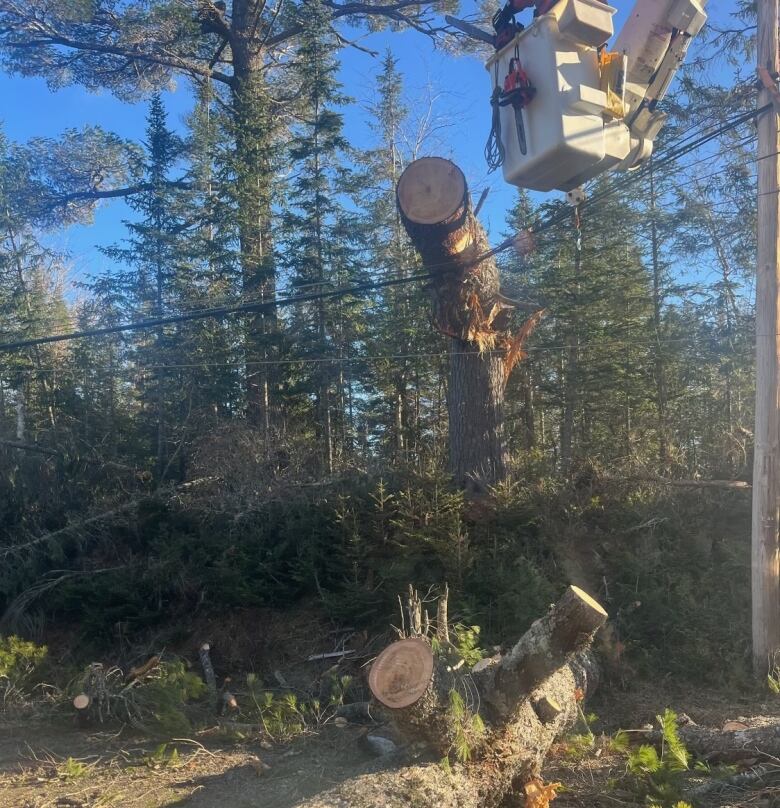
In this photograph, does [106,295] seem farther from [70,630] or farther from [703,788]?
[703,788]

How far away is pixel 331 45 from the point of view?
1647 centimetres

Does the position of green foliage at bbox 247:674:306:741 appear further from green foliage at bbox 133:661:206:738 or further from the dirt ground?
green foliage at bbox 133:661:206:738

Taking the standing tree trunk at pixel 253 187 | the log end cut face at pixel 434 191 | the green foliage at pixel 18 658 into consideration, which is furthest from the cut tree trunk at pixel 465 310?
the standing tree trunk at pixel 253 187

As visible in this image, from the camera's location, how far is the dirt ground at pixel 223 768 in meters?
4.50

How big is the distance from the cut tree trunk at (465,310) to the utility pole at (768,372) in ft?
9.61

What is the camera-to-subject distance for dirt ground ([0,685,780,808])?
14.8 ft

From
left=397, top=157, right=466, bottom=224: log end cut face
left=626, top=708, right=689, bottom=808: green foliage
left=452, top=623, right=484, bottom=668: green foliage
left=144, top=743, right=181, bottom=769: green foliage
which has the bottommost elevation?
left=144, top=743, right=181, bottom=769: green foliage

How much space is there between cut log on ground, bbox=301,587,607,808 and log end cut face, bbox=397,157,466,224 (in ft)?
16.7

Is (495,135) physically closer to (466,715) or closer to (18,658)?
(466,715)

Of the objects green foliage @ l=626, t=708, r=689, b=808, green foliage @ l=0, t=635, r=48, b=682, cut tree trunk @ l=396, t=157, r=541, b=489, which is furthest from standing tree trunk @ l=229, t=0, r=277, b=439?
green foliage @ l=626, t=708, r=689, b=808

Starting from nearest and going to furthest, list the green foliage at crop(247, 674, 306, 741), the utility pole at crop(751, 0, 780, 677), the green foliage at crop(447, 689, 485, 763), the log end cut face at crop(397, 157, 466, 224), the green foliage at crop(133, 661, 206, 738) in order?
1. the green foliage at crop(447, 689, 485, 763)
2. the green foliage at crop(247, 674, 306, 741)
3. the green foliage at crop(133, 661, 206, 738)
4. the utility pole at crop(751, 0, 780, 677)
5. the log end cut face at crop(397, 157, 466, 224)

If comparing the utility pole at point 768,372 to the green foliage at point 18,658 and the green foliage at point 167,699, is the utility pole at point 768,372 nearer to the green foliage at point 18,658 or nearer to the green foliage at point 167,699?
the green foliage at point 167,699

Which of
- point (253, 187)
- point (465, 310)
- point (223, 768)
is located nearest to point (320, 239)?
point (253, 187)

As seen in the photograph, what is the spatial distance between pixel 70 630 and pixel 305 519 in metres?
3.41
